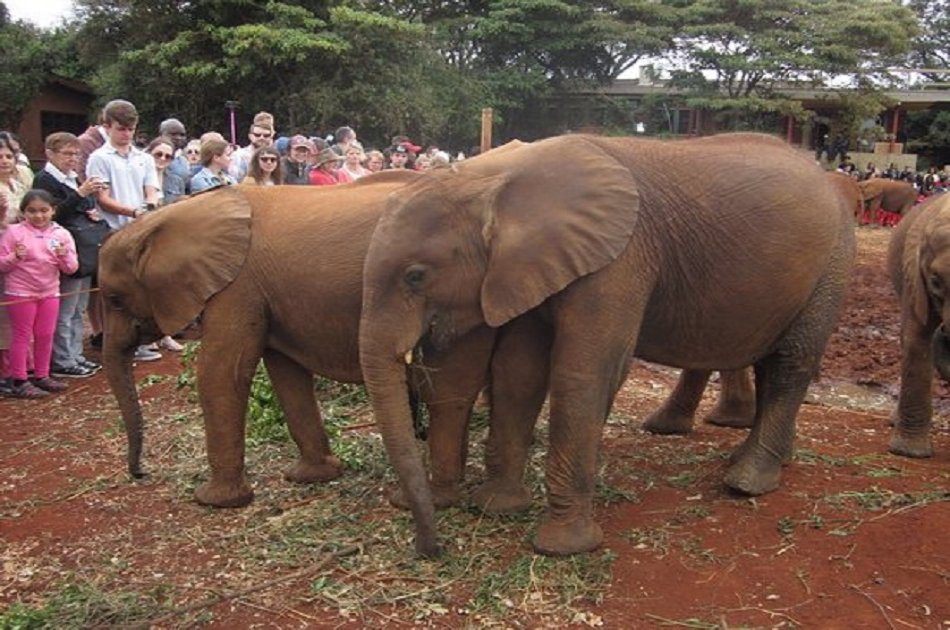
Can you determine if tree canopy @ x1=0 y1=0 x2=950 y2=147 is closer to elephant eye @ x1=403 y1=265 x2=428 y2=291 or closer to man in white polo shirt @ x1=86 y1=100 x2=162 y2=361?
man in white polo shirt @ x1=86 y1=100 x2=162 y2=361

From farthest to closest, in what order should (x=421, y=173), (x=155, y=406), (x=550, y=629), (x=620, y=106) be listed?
(x=620, y=106)
(x=155, y=406)
(x=421, y=173)
(x=550, y=629)

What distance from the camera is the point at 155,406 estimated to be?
7.49 meters

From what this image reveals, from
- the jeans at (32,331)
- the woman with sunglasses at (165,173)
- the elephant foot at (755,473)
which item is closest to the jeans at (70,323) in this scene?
the jeans at (32,331)

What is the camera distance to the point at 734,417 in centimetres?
712

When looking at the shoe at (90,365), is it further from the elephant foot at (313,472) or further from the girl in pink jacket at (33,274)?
the elephant foot at (313,472)

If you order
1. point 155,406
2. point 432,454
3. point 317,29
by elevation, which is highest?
point 317,29

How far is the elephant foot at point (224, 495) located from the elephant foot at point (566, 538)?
182 centimetres

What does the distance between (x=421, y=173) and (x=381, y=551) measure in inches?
78.6

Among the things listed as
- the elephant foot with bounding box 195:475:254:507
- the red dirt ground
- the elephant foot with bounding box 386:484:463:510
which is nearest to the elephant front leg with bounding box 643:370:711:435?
the red dirt ground

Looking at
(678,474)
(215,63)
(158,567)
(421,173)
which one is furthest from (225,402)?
(215,63)

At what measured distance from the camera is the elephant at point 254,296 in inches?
196

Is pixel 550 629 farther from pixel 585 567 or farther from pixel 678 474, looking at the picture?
pixel 678 474

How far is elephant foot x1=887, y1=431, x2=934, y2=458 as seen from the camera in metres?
6.50

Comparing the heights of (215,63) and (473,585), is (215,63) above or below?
above
